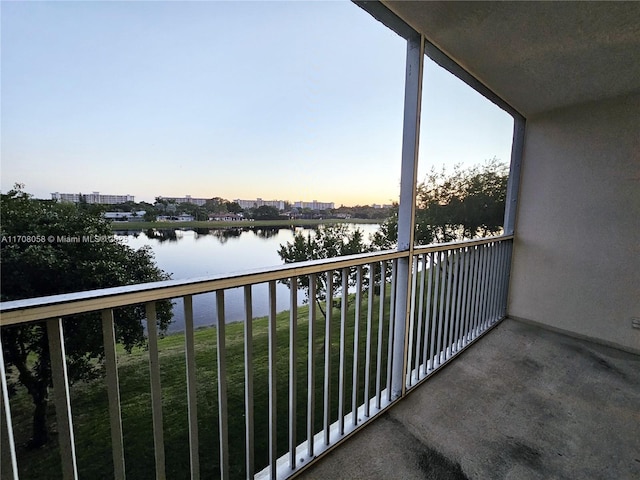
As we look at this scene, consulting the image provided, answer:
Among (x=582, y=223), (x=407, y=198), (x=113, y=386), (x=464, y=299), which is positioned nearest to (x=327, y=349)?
(x=113, y=386)

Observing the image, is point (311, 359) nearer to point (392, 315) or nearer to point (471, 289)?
point (392, 315)

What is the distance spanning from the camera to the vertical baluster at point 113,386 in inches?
32.8

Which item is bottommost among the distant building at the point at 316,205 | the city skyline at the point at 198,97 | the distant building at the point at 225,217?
the distant building at the point at 225,217

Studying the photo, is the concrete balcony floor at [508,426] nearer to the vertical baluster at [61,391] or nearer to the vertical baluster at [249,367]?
the vertical baluster at [249,367]

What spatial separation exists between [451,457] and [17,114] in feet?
7.62

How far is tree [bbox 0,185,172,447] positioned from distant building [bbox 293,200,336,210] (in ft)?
2.55

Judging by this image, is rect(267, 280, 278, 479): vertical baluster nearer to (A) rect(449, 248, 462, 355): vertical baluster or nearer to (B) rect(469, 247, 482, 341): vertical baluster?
(A) rect(449, 248, 462, 355): vertical baluster

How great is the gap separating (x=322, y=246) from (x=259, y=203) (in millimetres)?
610

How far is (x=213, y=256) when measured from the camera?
3.43 feet

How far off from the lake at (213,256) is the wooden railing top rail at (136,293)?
4cm

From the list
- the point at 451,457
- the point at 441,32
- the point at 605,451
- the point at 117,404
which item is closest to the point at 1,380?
the point at 117,404

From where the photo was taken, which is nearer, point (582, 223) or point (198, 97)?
point (198, 97)

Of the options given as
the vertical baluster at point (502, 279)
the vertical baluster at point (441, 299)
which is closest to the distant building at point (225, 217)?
the vertical baluster at point (441, 299)

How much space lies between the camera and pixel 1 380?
0.67m
